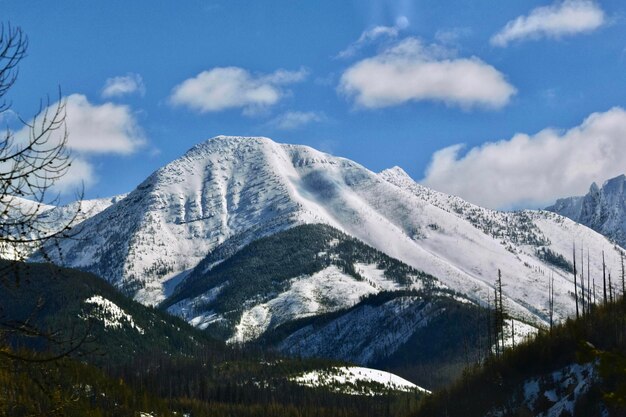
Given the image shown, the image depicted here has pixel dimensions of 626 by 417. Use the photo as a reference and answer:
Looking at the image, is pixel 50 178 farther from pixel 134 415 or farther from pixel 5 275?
pixel 134 415

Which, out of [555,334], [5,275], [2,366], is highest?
[555,334]

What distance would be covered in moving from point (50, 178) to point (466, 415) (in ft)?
453

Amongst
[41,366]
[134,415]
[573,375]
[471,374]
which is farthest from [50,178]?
[134,415]

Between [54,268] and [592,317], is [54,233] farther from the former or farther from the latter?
[592,317]

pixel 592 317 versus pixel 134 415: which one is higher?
pixel 592 317

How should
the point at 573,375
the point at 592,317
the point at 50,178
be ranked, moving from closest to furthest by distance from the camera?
the point at 50,178 → the point at 573,375 → the point at 592,317

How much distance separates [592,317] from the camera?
13862cm

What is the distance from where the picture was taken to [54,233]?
11148mm

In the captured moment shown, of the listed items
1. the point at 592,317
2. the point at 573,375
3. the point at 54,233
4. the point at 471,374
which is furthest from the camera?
the point at 471,374

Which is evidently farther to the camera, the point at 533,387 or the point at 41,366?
the point at 533,387

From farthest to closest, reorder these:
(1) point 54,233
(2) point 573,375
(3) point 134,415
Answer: (3) point 134,415 → (2) point 573,375 → (1) point 54,233

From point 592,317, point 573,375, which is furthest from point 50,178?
point 592,317

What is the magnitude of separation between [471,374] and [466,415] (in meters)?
15.4

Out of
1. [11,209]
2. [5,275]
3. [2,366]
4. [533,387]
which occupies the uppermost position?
[533,387]
